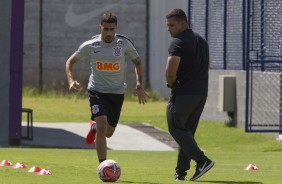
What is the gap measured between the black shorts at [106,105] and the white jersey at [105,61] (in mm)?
70

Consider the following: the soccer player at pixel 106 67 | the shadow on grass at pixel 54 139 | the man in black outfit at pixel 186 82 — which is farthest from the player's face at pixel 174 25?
the shadow on grass at pixel 54 139

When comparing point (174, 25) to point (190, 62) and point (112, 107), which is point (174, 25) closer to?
point (190, 62)

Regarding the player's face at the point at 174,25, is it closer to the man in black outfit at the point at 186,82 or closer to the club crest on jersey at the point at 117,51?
the man in black outfit at the point at 186,82

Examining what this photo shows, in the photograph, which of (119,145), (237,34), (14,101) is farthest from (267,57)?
(14,101)

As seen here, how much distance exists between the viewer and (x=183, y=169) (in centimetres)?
1424

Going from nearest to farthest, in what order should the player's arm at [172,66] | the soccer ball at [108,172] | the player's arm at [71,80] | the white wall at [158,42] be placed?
the soccer ball at [108,172] → the player's arm at [172,66] → the player's arm at [71,80] → the white wall at [158,42]

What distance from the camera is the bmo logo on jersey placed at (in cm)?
1512

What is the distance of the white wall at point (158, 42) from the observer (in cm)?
3803

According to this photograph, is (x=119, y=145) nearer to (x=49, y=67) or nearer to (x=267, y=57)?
(x=267, y=57)

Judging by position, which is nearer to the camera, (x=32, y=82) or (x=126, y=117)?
(x=126, y=117)

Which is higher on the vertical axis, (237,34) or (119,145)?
(237,34)

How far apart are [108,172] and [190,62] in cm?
163

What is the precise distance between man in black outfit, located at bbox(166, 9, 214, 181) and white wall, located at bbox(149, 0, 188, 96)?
23593 mm

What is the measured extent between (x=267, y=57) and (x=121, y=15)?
1271cm
